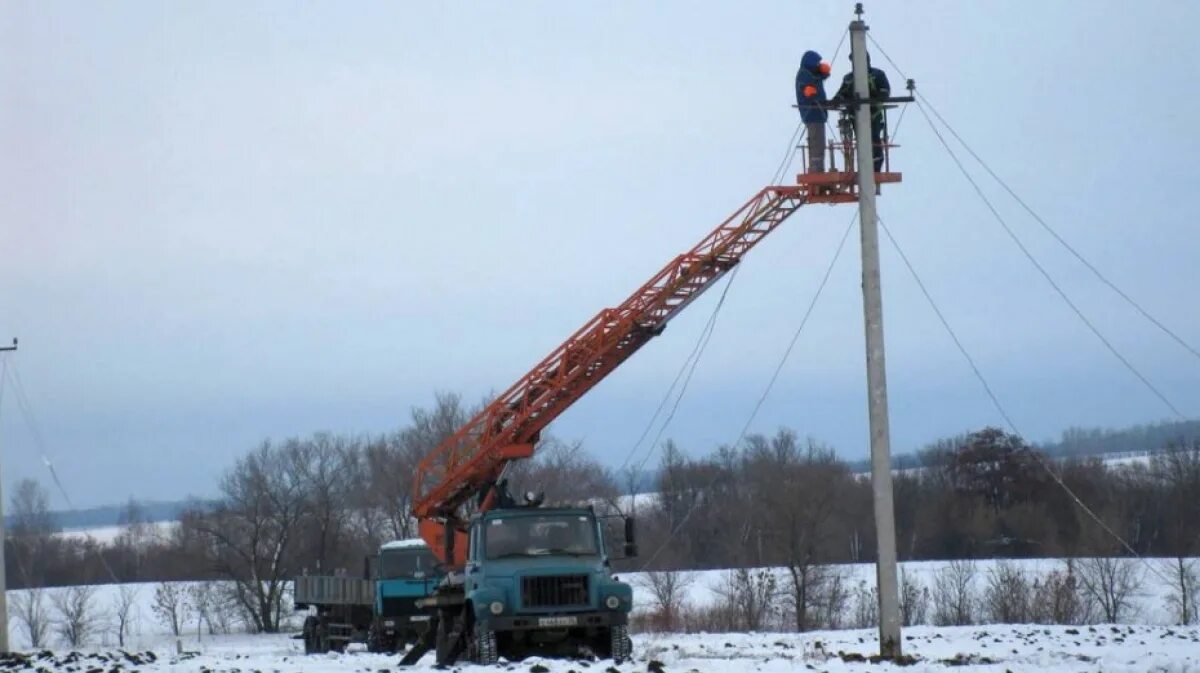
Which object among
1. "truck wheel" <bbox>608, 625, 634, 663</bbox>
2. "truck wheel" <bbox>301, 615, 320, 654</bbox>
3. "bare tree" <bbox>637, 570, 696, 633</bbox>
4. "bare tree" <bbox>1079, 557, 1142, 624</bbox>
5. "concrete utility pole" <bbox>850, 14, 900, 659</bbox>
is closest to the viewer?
"concrete utility pole" <bbox>850, 14, 900, 659</bbox>

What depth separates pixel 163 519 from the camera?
131000 mm

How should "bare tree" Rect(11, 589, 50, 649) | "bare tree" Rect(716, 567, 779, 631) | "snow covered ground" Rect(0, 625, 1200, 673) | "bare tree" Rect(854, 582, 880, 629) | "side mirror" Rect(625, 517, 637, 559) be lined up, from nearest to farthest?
A: "snow covered ground" Rect(0, 625, 1200, 673) → "side mirror" Rect(625, 517, 637, 559) → "bare tree" Rect(854, 582, 880, 629) → "bare tree" Rect(716, 567, 779, 631) → "bare tree" Rect(11, 589, 50, 649)

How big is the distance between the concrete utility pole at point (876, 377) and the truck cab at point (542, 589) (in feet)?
13.5

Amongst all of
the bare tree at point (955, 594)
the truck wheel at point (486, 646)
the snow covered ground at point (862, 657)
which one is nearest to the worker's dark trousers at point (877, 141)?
the snow covered ground at point (862, 657)

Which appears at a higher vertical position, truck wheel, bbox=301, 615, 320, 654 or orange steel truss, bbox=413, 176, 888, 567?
orange steel truss, bbox=413, 176, 888, 567

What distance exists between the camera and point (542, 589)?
2128 cm

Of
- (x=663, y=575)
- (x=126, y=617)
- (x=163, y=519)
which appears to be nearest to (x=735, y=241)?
(x=663, y=575)

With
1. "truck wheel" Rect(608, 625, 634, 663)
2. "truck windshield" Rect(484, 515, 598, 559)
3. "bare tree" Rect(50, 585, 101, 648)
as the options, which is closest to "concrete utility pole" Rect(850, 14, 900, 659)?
"truck wheel" Rect(608, 625, 634, 663)

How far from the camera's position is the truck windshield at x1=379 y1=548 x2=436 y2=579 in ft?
116

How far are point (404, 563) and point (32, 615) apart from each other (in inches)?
1511

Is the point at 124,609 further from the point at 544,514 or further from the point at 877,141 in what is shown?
the point at 877,141

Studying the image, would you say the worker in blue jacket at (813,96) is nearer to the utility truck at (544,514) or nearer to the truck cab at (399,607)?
the utility truck at (544,514)

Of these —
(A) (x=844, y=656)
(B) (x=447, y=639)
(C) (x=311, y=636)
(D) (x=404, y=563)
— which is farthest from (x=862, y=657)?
(C) (x=311, y=636)

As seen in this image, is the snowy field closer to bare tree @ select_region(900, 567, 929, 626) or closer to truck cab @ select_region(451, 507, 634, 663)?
truck cab @ select_region(451, 507, 634, 663)
